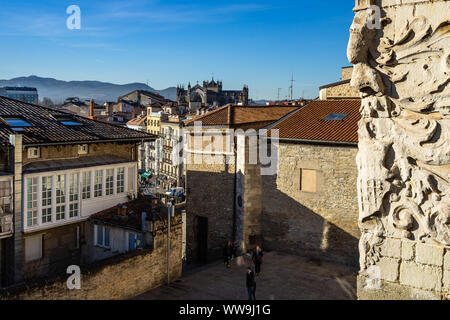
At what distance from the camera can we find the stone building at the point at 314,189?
19828 millimetres

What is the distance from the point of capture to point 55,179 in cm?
1744

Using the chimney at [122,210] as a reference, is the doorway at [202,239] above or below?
below

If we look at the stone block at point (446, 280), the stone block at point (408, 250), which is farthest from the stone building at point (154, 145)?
the stone block at point (446, 280)

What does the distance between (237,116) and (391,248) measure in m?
20.6

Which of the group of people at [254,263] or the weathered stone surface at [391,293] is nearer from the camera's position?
the weathered stone surface at [391,293]

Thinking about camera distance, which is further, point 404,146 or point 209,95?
point 209,95

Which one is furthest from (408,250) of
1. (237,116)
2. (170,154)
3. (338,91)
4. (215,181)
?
(170,154)

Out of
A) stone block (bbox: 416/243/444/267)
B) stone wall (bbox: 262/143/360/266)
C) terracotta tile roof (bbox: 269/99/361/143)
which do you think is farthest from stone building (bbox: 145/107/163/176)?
stone block (bbox: 416/243/444/267)

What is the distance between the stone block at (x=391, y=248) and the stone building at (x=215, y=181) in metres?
16.1

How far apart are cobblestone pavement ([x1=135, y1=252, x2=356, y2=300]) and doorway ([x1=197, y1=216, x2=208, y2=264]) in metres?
4.38

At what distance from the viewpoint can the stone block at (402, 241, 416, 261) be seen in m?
6.55

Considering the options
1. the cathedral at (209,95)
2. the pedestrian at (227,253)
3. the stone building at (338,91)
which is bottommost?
the pedestrian at (227,253)

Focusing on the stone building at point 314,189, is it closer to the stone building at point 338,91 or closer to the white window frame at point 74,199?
the stone building at point 338,91

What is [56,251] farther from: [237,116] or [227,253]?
[237,116]
